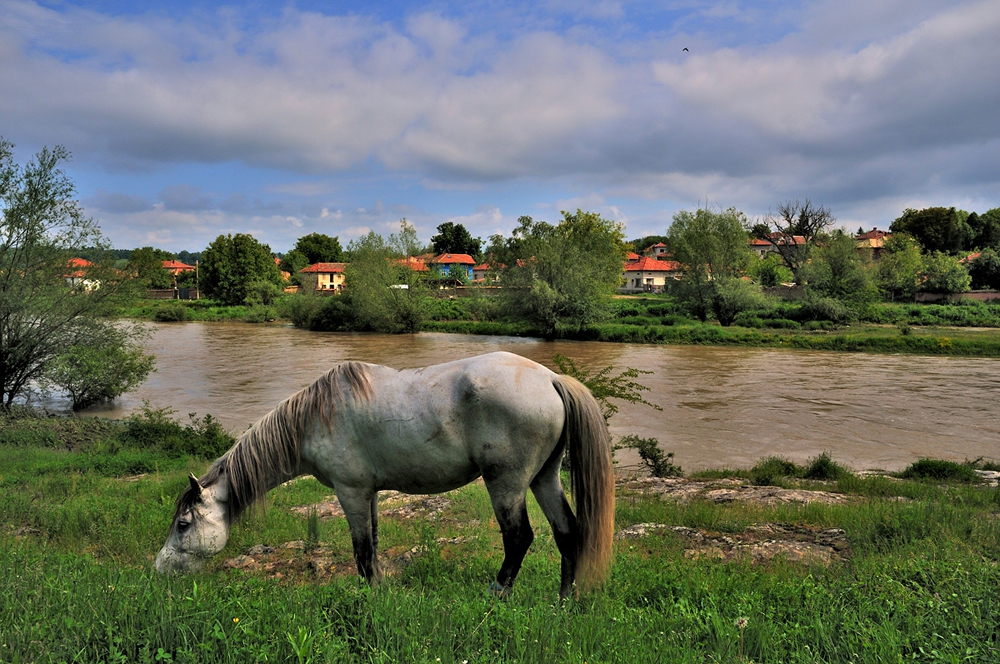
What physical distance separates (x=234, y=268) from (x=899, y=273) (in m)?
64.4

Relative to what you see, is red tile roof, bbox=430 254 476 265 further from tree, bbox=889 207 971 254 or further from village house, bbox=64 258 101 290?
village house, bbox=64 258 101 290

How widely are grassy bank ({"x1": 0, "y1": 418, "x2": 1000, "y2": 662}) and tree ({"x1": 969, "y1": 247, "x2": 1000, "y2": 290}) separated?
185ft

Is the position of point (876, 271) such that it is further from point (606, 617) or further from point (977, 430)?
point (606, 617)

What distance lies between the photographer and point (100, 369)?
1535cm

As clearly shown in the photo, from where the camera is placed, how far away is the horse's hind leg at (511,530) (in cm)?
370

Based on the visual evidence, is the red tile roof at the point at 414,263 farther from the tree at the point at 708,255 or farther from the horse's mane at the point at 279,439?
the horse's mane at the point at 279,439

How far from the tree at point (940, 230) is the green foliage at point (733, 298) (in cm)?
4206

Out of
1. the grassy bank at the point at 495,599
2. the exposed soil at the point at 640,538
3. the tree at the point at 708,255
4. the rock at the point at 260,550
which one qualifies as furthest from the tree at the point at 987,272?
the rock at the point at 260,550

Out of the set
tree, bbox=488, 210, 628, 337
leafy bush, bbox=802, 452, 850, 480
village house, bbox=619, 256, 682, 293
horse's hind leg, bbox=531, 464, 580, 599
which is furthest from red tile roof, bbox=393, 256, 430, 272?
horse's hind leg, bbox=531, 464, 580, 599

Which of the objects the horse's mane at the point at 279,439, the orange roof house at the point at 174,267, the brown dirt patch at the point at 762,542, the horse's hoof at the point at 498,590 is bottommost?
the brown dirt patch at the point at 762,542

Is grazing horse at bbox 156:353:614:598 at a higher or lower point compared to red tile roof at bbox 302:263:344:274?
lower

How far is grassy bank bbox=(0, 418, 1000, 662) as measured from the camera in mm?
Result: 2387

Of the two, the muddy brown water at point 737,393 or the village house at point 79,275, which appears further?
the village house at point 79,275

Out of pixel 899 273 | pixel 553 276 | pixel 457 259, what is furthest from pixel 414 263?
pixel 457 259
